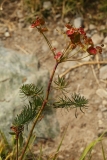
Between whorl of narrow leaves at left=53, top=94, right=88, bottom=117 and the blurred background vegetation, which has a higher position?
the blurred background vegetation

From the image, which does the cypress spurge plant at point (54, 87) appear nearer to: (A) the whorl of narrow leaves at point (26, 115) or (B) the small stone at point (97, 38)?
(A) the whorl of narrow leaves at point (26, 115)

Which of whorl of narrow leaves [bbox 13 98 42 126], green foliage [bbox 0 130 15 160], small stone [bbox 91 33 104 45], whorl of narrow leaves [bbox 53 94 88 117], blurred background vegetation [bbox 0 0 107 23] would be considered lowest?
green foliage [bbox 0 130 15 160]

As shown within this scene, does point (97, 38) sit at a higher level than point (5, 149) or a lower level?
higher

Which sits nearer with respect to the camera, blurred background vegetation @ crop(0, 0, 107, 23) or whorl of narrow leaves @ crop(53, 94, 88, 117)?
whorl of narrow leaves @ crop(53, 94, 88, 117)

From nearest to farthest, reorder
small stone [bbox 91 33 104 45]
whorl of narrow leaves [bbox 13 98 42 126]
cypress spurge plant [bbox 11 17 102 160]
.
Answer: cypress spurge plant [bbox 11 17 102 160]
whorl of narrow leaves [bbox 13 98 42 126]
small stone [bbox 91 33 104 45]

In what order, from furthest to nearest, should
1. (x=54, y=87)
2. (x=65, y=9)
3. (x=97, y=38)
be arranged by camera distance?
(x=65, y=9) < (x=97, y=38) < (x=54, y=87)

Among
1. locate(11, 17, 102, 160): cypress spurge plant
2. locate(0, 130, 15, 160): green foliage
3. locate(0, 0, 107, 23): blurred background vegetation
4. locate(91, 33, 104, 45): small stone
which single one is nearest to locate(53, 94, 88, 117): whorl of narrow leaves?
locate(11, 17, 102, 160): cypress spurge plant

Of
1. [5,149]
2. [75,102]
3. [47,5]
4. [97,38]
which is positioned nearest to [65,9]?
[47,5]

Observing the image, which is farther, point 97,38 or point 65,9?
Answer: point 65,9

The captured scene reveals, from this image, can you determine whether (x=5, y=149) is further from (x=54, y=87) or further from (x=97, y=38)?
(x=97, y=38)

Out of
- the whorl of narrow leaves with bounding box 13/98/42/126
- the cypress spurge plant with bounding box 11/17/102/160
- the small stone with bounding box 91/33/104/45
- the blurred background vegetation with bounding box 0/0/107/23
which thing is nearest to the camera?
the cypress spurge plant with bounding box 11/17/102/160

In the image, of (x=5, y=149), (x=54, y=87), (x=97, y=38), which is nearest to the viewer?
(x=54, y=87)

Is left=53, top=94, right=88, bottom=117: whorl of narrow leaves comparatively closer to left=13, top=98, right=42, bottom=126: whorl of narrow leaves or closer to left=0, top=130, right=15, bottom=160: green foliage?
left=13, top=98, right=42, bottom=126: whorl of narrow leaves
